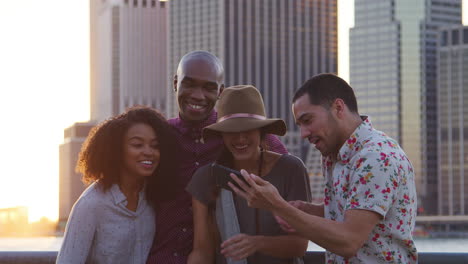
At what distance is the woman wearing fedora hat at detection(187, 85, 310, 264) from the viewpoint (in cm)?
462

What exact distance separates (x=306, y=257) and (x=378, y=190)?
1.69 m

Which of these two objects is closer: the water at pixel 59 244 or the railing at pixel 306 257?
the railing at pixel 306 257

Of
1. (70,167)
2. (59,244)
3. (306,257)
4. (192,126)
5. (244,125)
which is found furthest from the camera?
(70,167)

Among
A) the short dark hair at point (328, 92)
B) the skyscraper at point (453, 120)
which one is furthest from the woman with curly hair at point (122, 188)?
the skyscraper at point (453, 120)

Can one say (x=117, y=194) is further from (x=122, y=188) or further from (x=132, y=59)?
(x=132, y=59)

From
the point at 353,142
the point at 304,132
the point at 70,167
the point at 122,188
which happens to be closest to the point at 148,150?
the point at 122,188

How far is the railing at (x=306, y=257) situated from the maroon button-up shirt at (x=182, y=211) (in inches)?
34.6

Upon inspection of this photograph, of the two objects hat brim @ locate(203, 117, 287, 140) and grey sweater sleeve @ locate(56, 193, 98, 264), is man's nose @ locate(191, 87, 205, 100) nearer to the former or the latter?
hat brim @ locate(203, 117, 287, 140)

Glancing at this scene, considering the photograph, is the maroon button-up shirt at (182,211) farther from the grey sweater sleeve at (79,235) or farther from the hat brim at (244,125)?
the grey sweater sleeve at (79,235)

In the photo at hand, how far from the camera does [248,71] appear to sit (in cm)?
15500

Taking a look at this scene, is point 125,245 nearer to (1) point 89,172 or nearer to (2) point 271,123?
(1) point 89,172

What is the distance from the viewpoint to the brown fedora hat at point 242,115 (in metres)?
4.64

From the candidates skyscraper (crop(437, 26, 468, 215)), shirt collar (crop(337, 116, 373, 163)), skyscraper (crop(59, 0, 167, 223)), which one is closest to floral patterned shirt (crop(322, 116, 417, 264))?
shirt collar (crop(337, 116, 373, 163))

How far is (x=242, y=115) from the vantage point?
4.73 m
